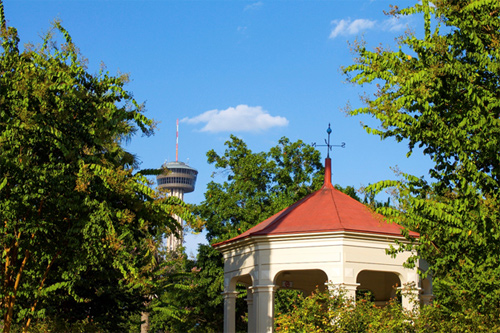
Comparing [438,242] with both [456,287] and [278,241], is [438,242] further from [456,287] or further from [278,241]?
[278,241]

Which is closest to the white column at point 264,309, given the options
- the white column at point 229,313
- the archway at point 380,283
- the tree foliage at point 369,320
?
the white column at point 229,313

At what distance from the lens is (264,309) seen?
2167 cm

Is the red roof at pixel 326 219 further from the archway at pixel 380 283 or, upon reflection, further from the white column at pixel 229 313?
the archway at pixel 380 283

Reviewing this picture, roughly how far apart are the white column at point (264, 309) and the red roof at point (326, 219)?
6.05 ft

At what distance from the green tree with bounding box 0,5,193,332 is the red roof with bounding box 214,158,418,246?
6.72m

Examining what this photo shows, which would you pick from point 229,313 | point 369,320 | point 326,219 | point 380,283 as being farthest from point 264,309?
point 380,283

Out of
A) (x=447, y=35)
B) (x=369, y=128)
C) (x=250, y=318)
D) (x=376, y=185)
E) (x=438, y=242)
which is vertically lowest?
(x=250, y=318)

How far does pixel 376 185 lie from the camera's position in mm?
14125

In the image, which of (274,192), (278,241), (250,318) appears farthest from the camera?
(274,192)

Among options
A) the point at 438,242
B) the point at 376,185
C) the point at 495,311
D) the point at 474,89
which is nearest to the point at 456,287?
the point at 495,311

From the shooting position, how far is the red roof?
2162cm

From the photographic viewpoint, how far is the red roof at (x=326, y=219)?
70.9 ft

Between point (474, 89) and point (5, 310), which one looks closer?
point (474, 89)

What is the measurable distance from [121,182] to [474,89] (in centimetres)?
763
